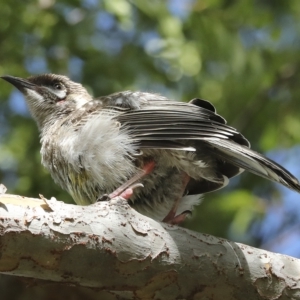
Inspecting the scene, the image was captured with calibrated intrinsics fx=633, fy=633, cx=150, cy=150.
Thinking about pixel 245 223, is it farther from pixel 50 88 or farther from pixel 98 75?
pixel 50 88

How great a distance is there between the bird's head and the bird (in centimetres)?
44

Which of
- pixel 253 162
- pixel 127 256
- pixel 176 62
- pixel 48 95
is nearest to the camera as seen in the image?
pixel 127 256

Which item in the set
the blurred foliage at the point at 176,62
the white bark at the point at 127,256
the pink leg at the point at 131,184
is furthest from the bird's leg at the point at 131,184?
the blurred foliage at the point at 176,62

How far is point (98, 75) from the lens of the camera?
589 centimetres

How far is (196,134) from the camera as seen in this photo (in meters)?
3.40

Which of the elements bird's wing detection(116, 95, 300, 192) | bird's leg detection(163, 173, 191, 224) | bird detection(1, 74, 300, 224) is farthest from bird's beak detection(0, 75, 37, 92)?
bird's leg detection(163, 173, 191, 224)

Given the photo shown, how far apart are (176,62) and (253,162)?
3070 mm

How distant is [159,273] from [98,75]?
135 inches

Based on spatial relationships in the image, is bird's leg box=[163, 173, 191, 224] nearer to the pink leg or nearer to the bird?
the bird

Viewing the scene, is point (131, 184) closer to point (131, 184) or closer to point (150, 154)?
point (131, 184)

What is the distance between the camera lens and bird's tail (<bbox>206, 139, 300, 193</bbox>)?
325cm

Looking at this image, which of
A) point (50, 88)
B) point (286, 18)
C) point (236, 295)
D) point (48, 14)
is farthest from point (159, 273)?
point (286, 18)

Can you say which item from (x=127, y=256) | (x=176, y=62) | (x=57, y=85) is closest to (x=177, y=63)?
(x=176, y=62)

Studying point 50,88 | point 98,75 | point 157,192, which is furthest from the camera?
point 98,75
